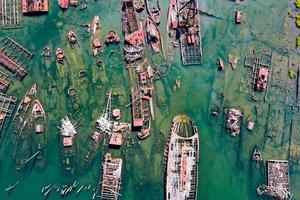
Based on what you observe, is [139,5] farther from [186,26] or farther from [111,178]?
[111,178]

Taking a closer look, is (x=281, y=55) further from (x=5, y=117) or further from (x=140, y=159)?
(x=5, y=117)

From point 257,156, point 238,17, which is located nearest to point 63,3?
point 238,17

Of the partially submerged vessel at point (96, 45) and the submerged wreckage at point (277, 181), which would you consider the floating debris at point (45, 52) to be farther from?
the submerged wreckage at point (277, 181)

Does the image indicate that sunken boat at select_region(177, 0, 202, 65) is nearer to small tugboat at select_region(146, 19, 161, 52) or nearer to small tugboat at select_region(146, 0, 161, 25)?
small tugboat at select_region(146, 0, 161, 25)

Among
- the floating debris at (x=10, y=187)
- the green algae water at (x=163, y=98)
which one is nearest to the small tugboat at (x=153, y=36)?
the green algae water at (x=163, y=98)

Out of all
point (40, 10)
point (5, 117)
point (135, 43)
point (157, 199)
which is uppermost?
point (40, 10)

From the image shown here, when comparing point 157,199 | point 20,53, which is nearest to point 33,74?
point 20,53

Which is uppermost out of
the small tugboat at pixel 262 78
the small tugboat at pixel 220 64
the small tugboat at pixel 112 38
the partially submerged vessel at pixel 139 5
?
the partially submerged vessel at pixel 139 5
